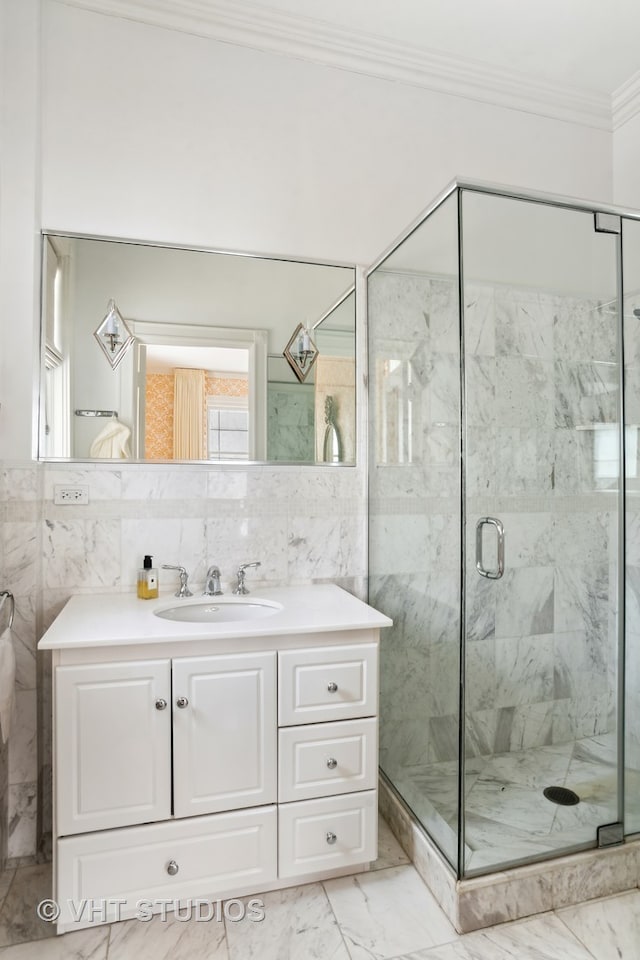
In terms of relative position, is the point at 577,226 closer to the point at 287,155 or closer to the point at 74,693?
the point at 287,155

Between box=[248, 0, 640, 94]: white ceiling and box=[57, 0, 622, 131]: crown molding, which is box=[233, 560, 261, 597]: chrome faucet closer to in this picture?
box=[57, 0, 622, 131]: crown molding

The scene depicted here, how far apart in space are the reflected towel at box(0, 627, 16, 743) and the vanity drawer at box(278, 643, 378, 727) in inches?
29.0

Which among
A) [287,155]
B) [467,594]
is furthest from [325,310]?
[467,594]

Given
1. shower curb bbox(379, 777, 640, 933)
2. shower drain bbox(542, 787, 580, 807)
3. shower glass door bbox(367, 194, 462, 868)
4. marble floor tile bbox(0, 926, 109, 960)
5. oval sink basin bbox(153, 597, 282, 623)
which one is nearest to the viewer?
marble floor tile bbox(0, 926, 109, 960)

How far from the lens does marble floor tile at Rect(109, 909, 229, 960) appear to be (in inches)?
58.2

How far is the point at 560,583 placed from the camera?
1877 millimetres

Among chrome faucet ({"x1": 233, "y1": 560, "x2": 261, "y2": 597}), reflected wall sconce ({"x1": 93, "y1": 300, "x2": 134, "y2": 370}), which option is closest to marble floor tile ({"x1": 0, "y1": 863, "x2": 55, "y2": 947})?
chrome faucet ({"x1": 233, "y1": 560, "x2": 261, "y2": 597})

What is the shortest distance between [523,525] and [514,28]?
1904 mm

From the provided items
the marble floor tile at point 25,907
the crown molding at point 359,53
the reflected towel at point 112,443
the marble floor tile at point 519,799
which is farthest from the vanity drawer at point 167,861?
the crown molding at point 359,53

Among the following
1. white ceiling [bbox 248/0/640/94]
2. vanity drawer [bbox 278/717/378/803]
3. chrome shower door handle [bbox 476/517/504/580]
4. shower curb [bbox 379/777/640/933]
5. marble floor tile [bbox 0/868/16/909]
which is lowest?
marble floor tile [bbox 0/868/16/909]

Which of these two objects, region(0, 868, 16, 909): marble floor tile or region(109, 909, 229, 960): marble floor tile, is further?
region(0, 868, 16, 909): marble floor tile

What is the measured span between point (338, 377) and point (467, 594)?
3.39 feet

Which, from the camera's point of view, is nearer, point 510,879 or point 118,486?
point 510,879

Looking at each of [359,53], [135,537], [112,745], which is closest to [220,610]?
[135,537]
